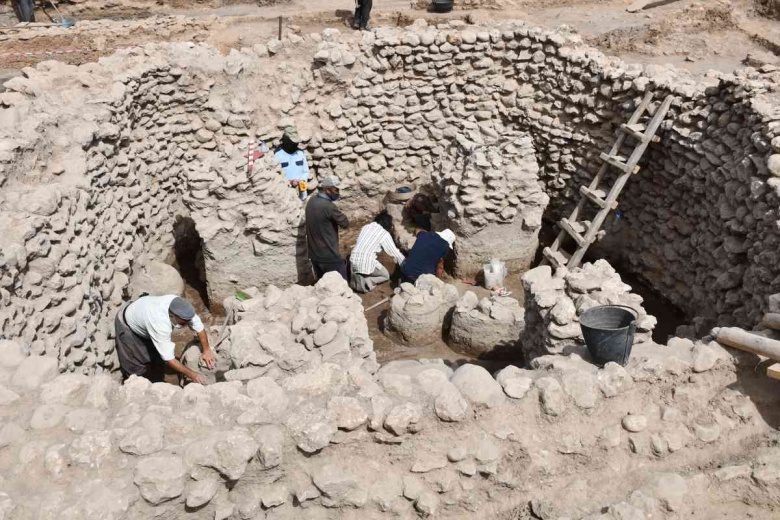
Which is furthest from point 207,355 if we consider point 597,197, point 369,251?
point 597,197

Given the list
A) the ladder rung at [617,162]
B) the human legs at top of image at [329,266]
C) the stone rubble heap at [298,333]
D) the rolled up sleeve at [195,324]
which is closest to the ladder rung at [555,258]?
the ladder rung at [617,162]

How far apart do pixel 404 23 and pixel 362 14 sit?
3.89ft

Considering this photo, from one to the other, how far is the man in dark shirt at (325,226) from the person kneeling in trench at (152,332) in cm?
222

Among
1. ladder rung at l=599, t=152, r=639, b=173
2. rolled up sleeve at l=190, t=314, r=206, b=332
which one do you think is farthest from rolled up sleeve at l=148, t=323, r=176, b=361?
ladder rung at l=599, t=152, r=639, b=173

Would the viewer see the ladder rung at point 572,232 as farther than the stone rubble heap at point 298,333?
Yes

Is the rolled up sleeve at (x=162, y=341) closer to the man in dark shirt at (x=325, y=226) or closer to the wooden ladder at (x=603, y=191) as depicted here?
the man in dark shirt at (x=325, y=226)

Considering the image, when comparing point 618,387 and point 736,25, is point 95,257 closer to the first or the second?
point 618,387

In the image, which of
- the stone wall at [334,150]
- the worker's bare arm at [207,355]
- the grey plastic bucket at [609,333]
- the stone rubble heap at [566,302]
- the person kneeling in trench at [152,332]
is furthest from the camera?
the stone wall at [334,150]

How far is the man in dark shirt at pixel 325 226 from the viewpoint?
24.4ft

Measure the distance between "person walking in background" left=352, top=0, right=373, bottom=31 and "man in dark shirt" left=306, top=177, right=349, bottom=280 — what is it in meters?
4.62

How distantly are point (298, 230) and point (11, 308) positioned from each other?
12.1 ft

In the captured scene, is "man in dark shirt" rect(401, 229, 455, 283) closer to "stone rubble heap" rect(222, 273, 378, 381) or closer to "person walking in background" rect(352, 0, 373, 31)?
"stone rubble heap" rect(222, 273, 378, 381)

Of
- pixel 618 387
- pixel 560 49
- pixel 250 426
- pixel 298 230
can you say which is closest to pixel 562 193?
pixel 560 49

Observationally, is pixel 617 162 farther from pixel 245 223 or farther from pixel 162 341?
pixel 162 341
